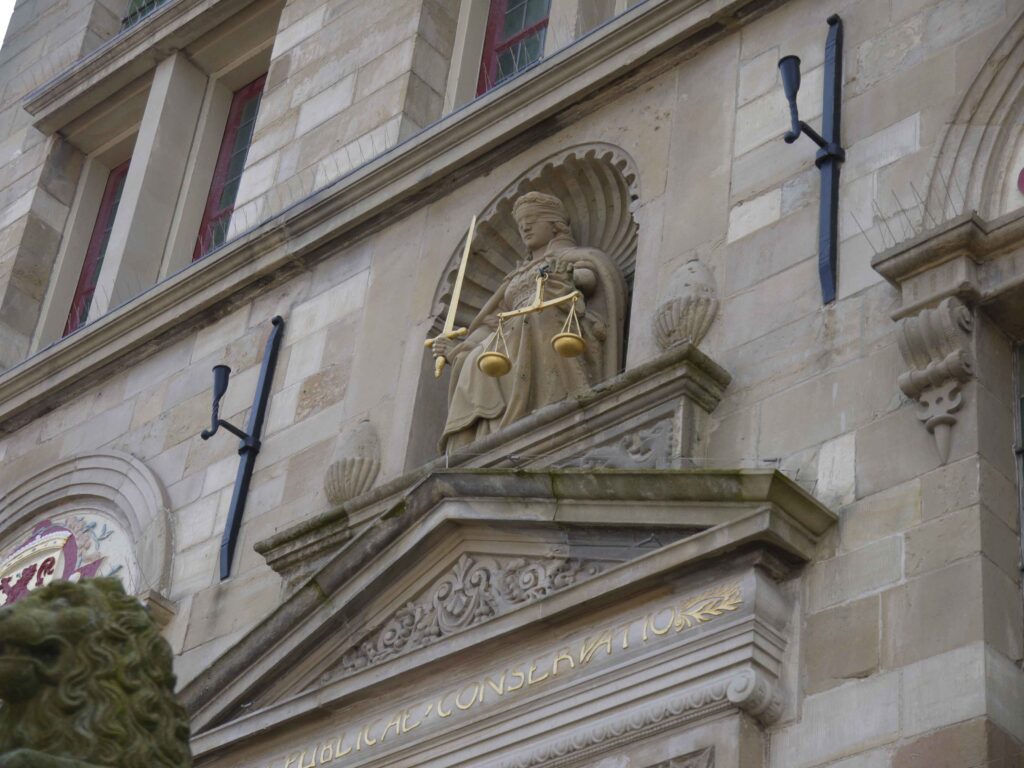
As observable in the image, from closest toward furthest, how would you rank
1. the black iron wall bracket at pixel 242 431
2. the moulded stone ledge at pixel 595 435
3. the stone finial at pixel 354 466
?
the moulded stone ledge at pixel 595 435, the stone finial at pixel 354 466, the black iron wall bracket at pixel 242 431

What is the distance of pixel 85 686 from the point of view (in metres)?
8.91

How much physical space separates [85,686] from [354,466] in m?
5.11

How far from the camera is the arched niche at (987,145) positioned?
11734 mm

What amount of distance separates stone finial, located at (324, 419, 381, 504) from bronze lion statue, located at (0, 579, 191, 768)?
4586 millimetres

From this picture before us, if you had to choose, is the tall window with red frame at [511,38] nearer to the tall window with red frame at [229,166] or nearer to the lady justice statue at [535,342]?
the tall window with red frame at [229,166]

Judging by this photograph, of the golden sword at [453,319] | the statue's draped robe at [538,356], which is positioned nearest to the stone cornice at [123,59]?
the golden sword at [453,319]

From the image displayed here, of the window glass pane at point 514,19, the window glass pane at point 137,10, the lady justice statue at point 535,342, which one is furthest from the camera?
the window glass pane at point 137,10

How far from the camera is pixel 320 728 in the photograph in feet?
41.1

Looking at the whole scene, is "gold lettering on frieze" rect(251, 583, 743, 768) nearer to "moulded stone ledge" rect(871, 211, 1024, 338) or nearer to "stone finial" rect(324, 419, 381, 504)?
"moulded stone ledge" rect(871, 211, 1024, 338)

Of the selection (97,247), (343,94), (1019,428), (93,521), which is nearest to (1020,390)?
(1019,428)

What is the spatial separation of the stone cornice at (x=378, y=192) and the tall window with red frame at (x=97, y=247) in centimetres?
157

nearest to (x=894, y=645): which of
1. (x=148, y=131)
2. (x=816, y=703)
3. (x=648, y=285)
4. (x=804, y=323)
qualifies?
(x=816, y=703)

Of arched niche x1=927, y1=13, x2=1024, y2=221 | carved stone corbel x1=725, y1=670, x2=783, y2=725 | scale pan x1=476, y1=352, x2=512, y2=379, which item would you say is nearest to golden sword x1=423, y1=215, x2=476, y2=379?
scale pan x1=476, y1=352, x2=512, y2=379

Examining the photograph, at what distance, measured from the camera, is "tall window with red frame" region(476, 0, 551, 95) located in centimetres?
1656
